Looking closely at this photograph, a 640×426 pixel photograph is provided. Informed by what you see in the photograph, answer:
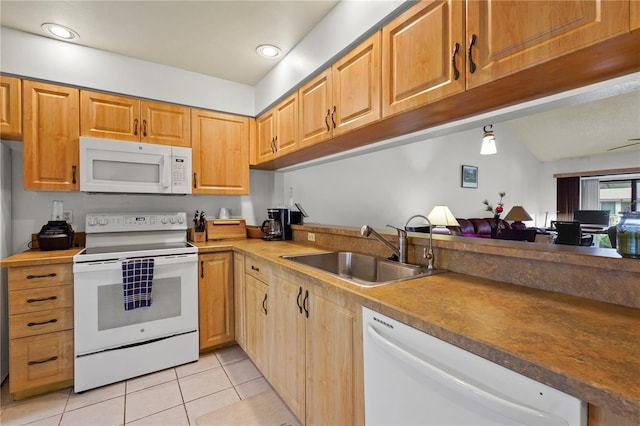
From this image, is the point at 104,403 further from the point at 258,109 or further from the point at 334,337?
the point at 258,109

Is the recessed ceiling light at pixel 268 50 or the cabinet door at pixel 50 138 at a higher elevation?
the recessed ceiling light at pixel 268 50

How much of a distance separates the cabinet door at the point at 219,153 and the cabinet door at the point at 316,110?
965 mm

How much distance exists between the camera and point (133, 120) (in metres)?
2.46

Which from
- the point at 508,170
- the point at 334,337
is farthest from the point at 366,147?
the point at 508,170

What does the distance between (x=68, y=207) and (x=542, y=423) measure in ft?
10.5

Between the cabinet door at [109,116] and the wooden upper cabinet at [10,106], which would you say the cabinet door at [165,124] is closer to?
the cabinet door at [109,116]

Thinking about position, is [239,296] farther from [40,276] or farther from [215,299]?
[40,276]

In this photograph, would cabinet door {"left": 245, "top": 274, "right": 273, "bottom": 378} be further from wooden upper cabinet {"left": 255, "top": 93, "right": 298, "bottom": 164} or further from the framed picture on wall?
the framed picture on wall

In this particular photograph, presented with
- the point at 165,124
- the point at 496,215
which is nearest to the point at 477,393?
the point at 165,124

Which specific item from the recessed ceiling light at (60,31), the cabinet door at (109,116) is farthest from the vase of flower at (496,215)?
the recessed ceiling light at (60,31)

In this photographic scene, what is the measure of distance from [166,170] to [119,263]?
0.86 meters

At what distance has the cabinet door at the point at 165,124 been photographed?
2.51 m

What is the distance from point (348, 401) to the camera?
1173 mm

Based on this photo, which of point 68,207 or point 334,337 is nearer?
point 334,337
